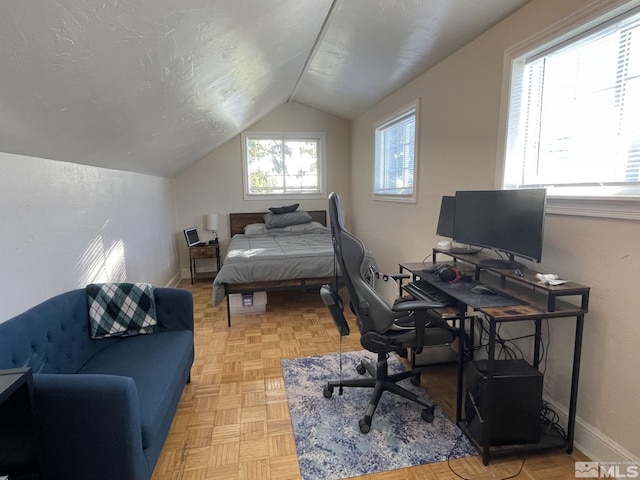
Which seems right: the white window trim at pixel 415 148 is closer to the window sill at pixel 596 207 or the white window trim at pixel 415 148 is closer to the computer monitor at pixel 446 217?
the computer monitor at pixel 446 217

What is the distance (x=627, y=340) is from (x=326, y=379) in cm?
167

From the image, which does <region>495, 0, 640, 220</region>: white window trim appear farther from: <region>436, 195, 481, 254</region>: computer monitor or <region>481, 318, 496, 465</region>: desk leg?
<region>481, 318, 496, 465</region>: desk leg

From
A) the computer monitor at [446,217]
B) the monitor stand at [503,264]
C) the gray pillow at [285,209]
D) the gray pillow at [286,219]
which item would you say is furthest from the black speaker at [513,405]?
the gray pillow at [285,209]

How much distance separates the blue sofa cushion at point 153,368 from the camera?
1.43 m

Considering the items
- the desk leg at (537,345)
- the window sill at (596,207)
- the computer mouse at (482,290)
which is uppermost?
the window sill at (596,207)

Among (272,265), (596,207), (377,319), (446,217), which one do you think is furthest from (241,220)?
(596,207)

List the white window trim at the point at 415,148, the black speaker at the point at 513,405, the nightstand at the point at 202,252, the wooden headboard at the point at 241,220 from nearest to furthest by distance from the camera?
the black speaker at the point at 513,405
the white window trim at the point at 415,148
the nightstand at the point at 202,252
the wooden headboard at the point at 241,220

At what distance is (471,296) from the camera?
179 cm

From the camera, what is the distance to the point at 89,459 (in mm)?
1243

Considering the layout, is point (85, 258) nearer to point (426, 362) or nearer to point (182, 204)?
point (426, 362)

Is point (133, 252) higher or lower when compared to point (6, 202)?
lower

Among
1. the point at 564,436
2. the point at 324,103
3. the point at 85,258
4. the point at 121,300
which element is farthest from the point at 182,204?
the point at 564,436

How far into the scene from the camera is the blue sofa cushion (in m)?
1.43

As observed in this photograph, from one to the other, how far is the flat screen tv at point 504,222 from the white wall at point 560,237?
218mm
